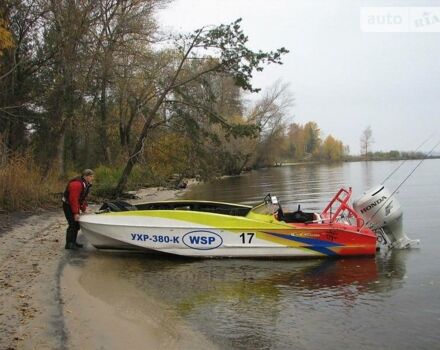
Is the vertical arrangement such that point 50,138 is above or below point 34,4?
below

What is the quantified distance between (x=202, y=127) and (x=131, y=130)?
10362mm

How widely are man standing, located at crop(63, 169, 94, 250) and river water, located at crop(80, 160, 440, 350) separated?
32.2 inches

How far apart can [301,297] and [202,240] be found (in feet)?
9.25

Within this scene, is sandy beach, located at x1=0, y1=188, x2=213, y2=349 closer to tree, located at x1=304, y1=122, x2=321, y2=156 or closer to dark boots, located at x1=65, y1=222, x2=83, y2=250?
dark boots, located at x1=65, y1=222, x2=83, y2=250

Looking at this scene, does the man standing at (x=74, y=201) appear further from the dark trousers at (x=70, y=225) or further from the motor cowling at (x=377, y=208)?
the motor cowling at (x=377, y=208)

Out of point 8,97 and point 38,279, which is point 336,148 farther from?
point 38,279

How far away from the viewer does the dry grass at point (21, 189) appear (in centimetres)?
1490

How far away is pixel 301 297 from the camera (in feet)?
25.1

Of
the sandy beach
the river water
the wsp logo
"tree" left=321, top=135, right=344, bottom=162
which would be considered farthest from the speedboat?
"tree" left=321, top=135, right=344, bottom=162

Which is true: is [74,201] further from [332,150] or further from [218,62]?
[332,150]

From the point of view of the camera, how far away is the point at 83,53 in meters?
23.7

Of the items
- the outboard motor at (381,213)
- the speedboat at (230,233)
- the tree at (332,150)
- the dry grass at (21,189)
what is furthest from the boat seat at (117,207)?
the tree at (332,150)

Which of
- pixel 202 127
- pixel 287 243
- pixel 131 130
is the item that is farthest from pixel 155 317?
pixel 131 130

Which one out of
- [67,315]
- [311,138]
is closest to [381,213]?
[67,315]
